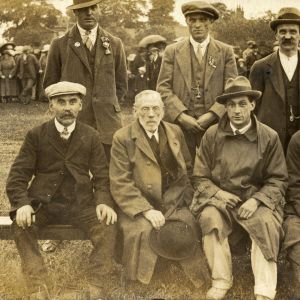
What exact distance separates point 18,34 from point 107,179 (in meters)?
4.44

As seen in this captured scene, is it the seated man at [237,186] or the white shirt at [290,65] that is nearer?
the seated man at [237,186]

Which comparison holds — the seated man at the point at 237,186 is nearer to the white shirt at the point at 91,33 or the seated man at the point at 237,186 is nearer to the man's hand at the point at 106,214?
the man's hand at the point at 106,214

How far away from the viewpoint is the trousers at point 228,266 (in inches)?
139

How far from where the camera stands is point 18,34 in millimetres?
7824

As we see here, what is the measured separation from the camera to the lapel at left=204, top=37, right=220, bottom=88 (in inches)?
176

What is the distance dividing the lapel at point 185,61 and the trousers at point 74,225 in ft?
4.18

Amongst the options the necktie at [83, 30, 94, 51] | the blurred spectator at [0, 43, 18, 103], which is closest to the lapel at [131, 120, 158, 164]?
the necktie at [83, 30, 94, 51]

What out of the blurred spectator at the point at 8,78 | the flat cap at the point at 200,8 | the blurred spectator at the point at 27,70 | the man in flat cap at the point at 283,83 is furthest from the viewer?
the blurred spectator at the point at 8,78

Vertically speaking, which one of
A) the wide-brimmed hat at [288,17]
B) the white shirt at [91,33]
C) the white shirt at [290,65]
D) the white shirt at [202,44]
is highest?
the wide-brimmed hat at [288,17]

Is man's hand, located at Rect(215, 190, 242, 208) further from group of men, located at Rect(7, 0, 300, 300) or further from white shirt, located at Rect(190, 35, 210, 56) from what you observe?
white shirt, located at Rect(190, 35, 210, 56)

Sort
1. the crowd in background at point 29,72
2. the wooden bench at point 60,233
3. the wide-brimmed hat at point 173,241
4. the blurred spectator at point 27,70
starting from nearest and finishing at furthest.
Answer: the wide-brimmed hat at point 173,241
the wooden bench at point 60,233
the crowd in background at point 29,72
the blurred spectator at point 27,70

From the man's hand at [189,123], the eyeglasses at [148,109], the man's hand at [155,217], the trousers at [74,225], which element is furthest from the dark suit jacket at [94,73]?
the man's hand at [155,217]

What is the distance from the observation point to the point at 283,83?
448 cm

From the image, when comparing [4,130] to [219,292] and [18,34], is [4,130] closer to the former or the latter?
[18,34]
